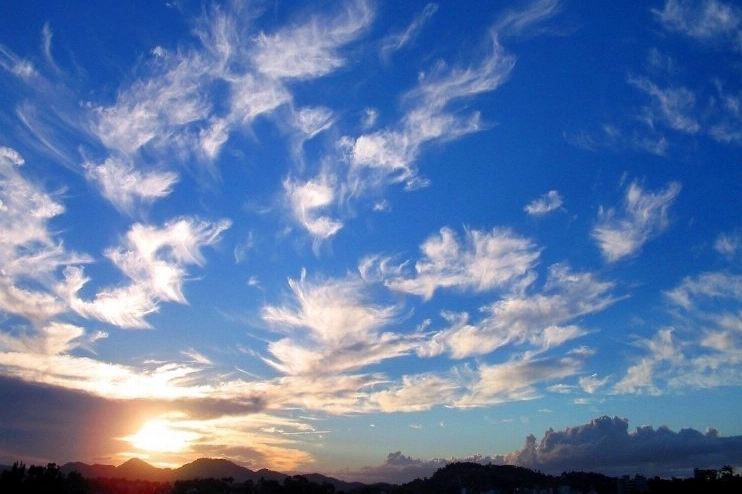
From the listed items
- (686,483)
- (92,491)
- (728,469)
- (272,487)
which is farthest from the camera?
(272,487)

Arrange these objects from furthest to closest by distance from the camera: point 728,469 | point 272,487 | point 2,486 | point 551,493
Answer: point 551,493, point 272,487, point 728,469, point 2,486

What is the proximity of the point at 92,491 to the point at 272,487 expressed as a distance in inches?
1688

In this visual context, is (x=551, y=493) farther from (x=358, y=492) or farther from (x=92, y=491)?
(x=92, y=491)

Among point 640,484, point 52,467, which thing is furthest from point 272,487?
point 640,484

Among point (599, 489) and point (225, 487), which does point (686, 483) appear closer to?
point (599, 489)

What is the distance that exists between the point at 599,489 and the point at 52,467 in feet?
537

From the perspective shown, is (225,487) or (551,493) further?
(551,493)

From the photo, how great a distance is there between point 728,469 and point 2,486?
474ft

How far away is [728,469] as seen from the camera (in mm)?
129875

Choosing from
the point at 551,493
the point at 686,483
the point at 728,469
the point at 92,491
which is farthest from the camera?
the point at 551,493

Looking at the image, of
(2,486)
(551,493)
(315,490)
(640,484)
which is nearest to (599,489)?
(551,493)

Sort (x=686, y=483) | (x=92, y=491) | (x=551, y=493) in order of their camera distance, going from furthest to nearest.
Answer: (x=551, y=493), (x=92, y=491), (x=686, y=483)

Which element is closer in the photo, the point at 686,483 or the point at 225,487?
the point at 686,483

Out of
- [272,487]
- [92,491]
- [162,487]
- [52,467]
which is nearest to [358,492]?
[272,487]
